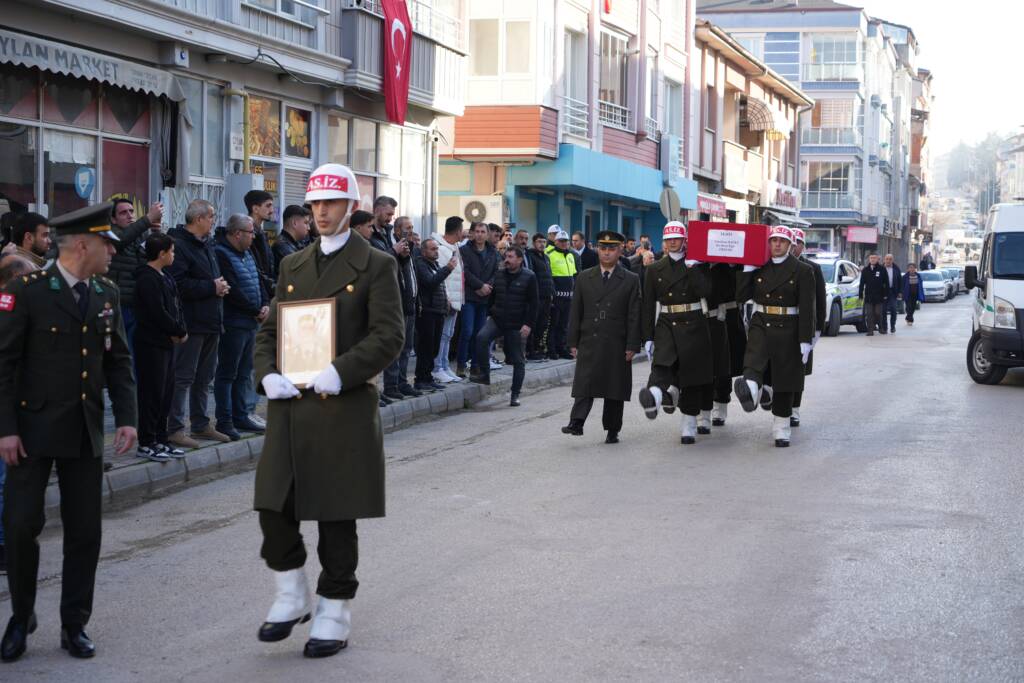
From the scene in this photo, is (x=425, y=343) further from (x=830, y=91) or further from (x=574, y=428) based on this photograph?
(x=830, y=91)

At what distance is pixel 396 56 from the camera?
2045 cm

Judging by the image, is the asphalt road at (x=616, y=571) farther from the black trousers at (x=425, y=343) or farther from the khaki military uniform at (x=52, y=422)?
the black trousers at (x=425, y=343)

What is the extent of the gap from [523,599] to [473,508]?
244 centimetres

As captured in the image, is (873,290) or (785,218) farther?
(785,218)

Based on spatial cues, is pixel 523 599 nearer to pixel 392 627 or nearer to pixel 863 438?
pixel 392 627

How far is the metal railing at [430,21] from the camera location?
2009 centimetres

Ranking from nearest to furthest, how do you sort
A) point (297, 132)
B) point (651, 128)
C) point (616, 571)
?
point (616, 571)
point (297, 132)
point (651, 128)

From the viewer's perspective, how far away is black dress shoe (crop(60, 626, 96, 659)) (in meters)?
5.54

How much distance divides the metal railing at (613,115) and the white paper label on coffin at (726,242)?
19588mm

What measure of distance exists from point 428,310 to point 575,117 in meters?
15.7

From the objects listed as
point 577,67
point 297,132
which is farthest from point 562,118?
point 297,132

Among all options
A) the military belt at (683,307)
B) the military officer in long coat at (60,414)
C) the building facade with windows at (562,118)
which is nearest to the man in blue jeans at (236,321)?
the military belt at (683,307)

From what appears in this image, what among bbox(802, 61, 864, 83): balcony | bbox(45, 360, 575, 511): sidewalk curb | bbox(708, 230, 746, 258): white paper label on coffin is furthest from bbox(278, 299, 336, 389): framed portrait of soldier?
bbox(802, 61, 864, 83): balcony

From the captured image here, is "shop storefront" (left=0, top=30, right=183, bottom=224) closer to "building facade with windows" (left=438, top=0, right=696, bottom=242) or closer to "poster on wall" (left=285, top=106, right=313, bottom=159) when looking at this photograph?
"poster on wall" (left=285, top=106, right=313, bottom=159)
